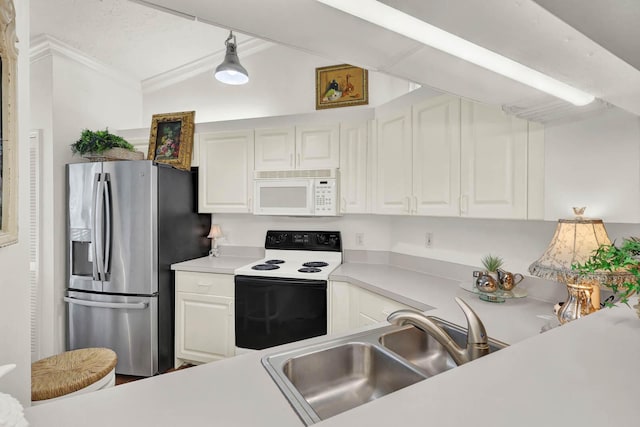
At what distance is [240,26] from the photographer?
2.30ft

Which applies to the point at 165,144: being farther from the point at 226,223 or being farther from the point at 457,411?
the point at 457,411

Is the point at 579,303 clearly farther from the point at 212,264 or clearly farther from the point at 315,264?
the point at 212,264

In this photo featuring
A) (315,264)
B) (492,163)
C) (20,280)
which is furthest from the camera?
(315,264)

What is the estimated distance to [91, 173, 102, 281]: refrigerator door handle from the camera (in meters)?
2.55

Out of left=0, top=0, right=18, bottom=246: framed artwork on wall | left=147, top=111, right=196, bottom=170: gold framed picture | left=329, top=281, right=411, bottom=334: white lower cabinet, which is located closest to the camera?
left=0, top=0, right=18, bottom=246: framed artwork on wall

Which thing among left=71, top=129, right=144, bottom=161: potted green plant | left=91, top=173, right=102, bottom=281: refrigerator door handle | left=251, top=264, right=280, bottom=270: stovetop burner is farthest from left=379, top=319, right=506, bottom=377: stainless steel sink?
left=71, top=129, right=144, bottom=161: potted green plant

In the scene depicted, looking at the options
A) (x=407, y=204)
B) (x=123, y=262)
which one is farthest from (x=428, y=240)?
(x=123, y=262)

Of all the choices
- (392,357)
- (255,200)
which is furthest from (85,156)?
(392,357)

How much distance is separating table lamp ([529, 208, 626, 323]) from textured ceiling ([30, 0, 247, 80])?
3.12 meters

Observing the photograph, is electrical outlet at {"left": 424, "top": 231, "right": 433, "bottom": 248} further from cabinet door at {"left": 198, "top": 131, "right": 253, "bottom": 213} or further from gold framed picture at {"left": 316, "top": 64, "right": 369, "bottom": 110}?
cabinet door at {"left": 198, "top": 131, "right": 253, "bottom": 213}

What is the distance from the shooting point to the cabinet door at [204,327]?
2547 mm

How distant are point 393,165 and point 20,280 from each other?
205 cm

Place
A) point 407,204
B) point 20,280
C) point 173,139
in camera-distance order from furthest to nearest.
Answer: point 173,139, point 407,204, point 20,280

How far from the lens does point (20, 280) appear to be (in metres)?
1.05
